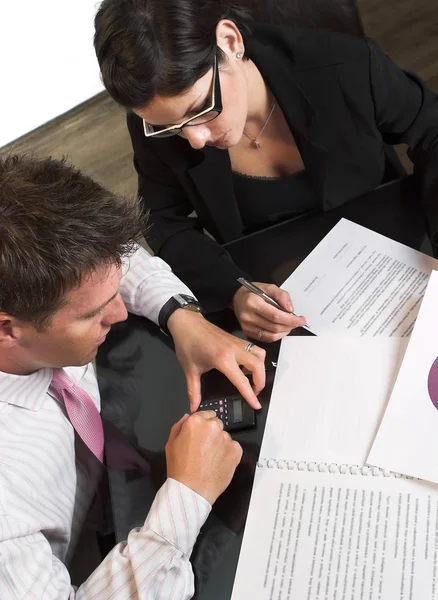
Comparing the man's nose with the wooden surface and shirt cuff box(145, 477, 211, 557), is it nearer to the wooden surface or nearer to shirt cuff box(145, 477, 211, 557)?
shirt cuff box(145, 477, 211, 557)

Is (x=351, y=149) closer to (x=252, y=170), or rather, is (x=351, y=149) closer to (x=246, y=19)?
(x=252, y=170)

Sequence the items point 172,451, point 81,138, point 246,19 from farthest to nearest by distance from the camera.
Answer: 1. point 81,138
2. point 246,19
3. point 172,451

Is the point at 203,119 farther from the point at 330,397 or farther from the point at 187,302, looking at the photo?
the point at 330,397

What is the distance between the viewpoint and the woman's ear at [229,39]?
3.29 ft

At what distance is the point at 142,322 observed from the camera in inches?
45.4

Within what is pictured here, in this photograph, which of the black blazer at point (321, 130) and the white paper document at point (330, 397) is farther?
the black blazer at point (321, 130)

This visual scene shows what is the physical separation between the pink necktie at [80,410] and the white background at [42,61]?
202 cm

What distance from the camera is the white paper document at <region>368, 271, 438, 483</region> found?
0.79 meters

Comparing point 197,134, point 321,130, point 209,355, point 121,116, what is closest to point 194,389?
point 209,355

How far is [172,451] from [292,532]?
0.21 meters

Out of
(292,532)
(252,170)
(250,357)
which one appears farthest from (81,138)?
(292,532)

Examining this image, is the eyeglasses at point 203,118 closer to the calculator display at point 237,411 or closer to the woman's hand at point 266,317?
the woman's hand at point 266,317

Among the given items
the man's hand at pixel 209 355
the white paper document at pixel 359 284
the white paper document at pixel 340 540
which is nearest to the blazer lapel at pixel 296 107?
the white paper document at pixel 359 284

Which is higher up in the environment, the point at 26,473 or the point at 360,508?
the point at 26,473
